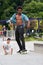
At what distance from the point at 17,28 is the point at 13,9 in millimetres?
46775

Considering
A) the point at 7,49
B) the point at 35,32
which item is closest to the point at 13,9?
the point at 35,32

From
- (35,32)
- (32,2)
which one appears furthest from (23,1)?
(35,32)

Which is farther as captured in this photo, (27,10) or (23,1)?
(23,1)

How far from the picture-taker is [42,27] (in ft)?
111

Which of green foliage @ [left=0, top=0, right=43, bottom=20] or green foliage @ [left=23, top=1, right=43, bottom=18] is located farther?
green foliage @ [left=0, top=0, right=43, bottom=20]

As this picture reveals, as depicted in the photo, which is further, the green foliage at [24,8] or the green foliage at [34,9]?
the green foliage at [24,8]

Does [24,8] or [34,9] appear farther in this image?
[24,8]

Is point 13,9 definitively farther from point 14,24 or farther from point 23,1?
point 14,24

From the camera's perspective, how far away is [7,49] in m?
11.9

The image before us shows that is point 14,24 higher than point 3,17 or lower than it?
higher

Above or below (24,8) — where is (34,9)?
below

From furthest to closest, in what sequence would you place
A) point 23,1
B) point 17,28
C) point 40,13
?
point 23,1 → point 40,13 → point 17,28

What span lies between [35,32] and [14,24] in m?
24.2

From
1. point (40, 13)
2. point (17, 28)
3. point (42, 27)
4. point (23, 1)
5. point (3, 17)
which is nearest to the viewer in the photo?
point (17, 28)
